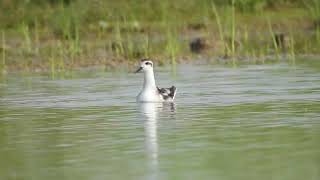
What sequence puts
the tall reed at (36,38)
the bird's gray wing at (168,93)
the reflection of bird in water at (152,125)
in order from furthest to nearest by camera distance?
the tall reed at (36,38)
the bird's gray wing at (168,93)
the reflection of bird in water at (152,125)

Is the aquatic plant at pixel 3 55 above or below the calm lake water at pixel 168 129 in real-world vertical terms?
above

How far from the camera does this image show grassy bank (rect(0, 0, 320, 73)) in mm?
26906

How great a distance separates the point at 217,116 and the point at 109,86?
5.74m

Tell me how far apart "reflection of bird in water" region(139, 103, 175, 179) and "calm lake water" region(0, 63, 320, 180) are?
0.04ft

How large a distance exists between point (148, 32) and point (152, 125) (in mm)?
17506

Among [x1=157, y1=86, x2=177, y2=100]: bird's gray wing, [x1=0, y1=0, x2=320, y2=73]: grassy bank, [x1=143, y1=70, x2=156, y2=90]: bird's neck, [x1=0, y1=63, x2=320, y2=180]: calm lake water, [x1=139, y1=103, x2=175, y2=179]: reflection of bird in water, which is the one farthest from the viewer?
[x1=0, y1=0, x2=320, y2=73]: grassy bank

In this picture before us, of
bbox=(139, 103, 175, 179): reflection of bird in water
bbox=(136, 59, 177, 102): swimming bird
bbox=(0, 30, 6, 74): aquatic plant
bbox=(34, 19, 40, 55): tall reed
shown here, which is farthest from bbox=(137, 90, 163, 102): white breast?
bbox=(34, 19, 40, 55): tall reed

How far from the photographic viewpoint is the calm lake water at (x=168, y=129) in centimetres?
1127

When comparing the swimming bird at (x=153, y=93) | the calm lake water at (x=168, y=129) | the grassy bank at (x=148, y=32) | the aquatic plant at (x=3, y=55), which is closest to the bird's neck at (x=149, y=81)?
the swimming bird at (x=153, y=93)

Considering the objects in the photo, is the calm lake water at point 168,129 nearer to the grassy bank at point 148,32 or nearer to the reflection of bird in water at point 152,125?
the reflection of bird in water at point 152,125

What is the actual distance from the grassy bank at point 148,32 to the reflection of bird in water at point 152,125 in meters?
7.65

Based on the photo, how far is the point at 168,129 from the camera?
14.3 meters

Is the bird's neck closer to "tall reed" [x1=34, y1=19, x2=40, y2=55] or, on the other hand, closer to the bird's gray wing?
the bird's gray wing

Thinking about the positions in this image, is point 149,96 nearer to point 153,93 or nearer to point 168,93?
point 153,93
